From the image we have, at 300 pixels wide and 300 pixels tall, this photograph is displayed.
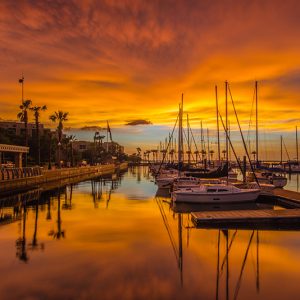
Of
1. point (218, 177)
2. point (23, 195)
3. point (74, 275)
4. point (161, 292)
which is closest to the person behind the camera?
point (161, 292)

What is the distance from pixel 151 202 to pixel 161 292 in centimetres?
2804

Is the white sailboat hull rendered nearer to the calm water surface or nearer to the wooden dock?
the calm water surface

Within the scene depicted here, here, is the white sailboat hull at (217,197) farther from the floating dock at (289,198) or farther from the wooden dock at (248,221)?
the wooden dock at (248,221)

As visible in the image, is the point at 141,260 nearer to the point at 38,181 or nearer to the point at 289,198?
the point at 289,198

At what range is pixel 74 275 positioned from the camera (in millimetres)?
16109

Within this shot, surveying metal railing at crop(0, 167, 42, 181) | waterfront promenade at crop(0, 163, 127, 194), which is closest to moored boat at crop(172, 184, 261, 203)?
waterfront promenade at crop(0, 163, 127, 194)

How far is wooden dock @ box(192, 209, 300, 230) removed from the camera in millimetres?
26094

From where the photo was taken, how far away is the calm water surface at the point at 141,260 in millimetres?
14523

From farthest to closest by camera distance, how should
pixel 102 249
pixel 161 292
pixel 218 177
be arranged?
pixel 218 177 < pixel 102 249 < pixel 161 292

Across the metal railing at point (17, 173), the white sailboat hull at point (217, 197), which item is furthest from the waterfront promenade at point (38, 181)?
the white sailboat hull at point (217, 197)

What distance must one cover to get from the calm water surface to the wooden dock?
108cm

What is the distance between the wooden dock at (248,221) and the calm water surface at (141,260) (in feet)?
3.53

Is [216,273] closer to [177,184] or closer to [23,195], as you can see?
[177,184]

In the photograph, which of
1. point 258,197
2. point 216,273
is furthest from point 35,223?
point 258,197
